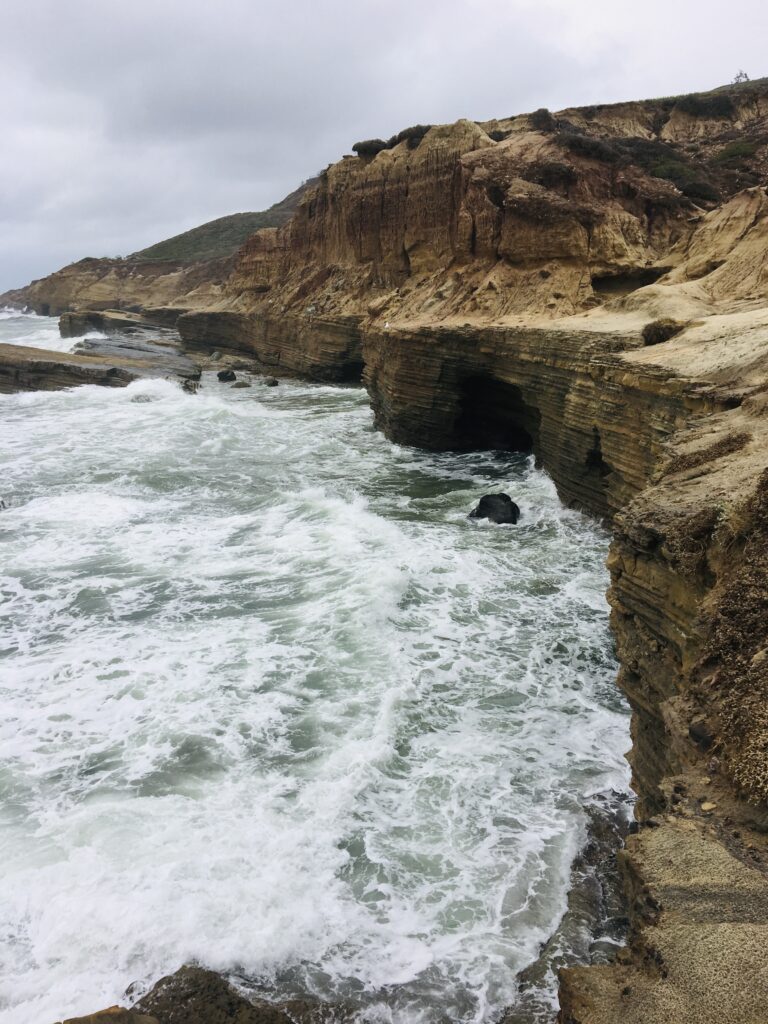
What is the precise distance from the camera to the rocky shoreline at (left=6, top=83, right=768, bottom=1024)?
9.76ft

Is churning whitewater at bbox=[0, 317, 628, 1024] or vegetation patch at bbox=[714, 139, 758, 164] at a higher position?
vegetation patch at bbox=[714, 139, 758, 164]

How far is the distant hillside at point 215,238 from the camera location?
80.9 metres

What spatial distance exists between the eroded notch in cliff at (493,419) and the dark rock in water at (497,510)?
3975mm

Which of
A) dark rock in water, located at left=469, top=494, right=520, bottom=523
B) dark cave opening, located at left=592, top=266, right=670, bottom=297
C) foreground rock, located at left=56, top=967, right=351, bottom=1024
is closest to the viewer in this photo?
foreground rock, located at left=56, top=967, right=351, bottom=1024

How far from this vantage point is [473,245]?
69.8 ft

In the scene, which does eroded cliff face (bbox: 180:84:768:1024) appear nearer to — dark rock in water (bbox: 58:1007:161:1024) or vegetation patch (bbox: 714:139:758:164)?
vegetation patch (bbox: 714:139:758:164)

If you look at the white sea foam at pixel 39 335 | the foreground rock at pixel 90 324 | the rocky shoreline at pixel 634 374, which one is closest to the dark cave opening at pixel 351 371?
the rocky shoreline at pixel 634 374

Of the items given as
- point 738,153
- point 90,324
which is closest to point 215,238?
point 90,324

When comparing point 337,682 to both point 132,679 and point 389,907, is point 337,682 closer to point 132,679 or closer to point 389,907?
point 132,679

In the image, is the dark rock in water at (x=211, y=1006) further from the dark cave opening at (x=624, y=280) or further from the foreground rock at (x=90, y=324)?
the foreground rock at (x=90, y=324)

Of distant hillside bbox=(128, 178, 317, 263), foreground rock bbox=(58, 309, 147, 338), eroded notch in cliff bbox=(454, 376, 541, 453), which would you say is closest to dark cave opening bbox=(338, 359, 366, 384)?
eroded notch in cliff bbox=(454, 376, 541, 453)

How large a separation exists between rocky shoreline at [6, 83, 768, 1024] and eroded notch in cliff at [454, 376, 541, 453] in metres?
0.08

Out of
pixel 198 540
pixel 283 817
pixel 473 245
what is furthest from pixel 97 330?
→ pixel 283 817

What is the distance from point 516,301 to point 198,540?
1133 centimetres
